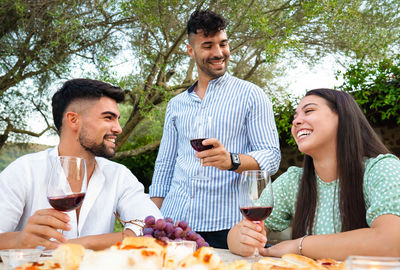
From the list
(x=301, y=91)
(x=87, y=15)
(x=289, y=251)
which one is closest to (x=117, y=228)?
(x=87, y=15)

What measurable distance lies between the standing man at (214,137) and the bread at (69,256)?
5.08ft

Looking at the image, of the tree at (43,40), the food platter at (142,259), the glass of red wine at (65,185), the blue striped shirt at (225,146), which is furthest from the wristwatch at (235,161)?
the tree at (43,40)

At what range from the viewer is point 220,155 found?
2.19 metres

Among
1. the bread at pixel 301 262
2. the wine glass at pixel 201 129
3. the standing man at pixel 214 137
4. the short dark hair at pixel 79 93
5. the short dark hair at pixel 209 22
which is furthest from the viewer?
the short dark hair at pixel 209 22

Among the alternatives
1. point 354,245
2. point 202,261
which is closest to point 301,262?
point 202,261

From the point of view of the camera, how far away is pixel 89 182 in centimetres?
221

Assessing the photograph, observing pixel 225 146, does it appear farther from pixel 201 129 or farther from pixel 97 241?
pixel 97 241

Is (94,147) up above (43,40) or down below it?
below

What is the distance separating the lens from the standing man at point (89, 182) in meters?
1.87

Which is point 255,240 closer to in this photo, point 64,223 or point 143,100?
point 64,223

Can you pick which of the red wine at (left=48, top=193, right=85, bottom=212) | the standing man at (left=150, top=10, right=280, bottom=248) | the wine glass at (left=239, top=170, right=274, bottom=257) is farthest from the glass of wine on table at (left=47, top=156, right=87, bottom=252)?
the standing man at (left=150, top=10, right=280, bottom=248)

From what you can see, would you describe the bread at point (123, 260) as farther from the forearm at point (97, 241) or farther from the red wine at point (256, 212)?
the forearm at point (97, 241)

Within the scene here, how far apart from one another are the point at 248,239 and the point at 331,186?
0.75m

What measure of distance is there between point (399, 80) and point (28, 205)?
4.10m
